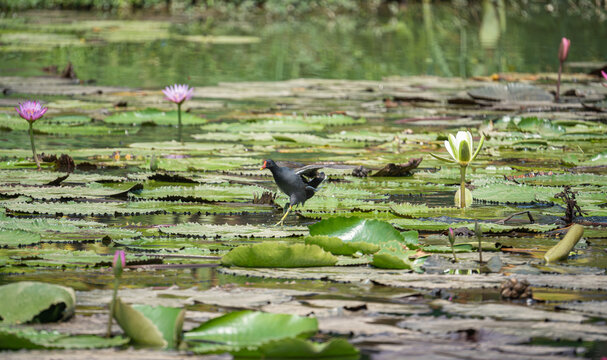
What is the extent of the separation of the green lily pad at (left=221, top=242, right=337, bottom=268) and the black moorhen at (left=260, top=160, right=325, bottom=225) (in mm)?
617

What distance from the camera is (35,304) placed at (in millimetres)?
1900

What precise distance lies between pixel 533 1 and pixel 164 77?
2202cm

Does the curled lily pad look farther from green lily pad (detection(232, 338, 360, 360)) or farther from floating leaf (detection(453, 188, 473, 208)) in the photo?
floating leaf (detection(453, 188, 473, 208))

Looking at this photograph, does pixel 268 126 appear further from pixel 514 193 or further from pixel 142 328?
pixel 142 328

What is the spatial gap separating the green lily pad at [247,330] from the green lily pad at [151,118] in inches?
165

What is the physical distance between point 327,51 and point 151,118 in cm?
794

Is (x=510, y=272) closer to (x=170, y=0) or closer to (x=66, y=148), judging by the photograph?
(x=66, y=148)

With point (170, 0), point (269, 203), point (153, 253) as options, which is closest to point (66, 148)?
point (269, 203)

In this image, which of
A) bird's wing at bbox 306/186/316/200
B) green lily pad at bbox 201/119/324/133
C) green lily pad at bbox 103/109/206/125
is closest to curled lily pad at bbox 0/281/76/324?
bird's wing at bbox 306/186/316/200

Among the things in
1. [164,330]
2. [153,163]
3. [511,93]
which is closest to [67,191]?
[153,163]

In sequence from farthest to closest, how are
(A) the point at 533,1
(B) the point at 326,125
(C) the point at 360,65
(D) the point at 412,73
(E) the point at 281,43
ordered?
(A) the point at 533,1, (E) the point at 281,43, (C) the point at 360,65, (D) the point at 412,73, (B) the point at 326,125

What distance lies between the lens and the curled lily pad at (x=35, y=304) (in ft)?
6.18

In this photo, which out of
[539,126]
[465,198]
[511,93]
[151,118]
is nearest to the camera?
[465,198]

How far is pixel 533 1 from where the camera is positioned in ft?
96.7
